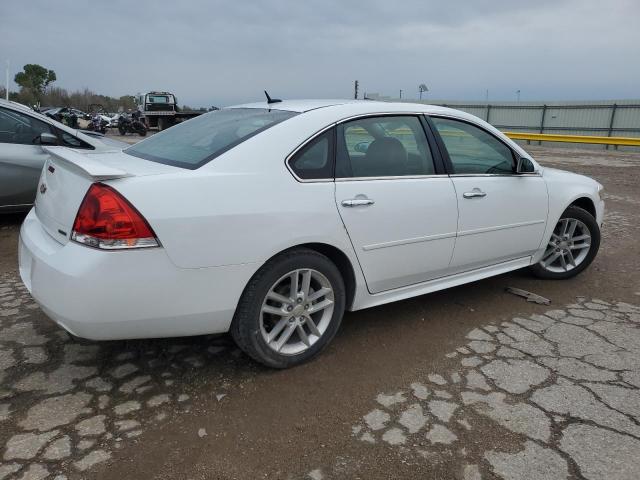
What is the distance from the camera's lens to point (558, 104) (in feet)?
84.5

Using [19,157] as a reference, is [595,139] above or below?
below

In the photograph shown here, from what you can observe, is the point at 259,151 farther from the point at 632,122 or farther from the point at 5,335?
the point at 632,122

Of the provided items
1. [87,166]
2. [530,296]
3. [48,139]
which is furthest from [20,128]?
[530,296]

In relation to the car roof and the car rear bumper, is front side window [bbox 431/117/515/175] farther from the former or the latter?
the car rear bumper

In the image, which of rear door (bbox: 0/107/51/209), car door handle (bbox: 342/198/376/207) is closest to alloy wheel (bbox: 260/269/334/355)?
car door handle (bbox: 342/198/376/207)

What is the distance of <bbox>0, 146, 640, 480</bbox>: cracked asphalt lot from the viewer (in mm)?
2172

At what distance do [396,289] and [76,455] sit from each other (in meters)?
2.02

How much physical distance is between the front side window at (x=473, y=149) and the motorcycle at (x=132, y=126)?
78.6ft

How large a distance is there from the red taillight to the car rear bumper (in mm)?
41

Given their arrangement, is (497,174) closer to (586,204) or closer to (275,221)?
(586,204)

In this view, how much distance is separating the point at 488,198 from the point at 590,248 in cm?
162

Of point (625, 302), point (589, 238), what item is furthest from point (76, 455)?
point (589, 238)

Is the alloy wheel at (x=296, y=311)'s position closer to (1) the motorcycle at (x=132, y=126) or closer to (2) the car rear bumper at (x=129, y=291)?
(2) the car rear bumper at (x=129, y=291)

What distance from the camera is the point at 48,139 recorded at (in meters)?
5.46
